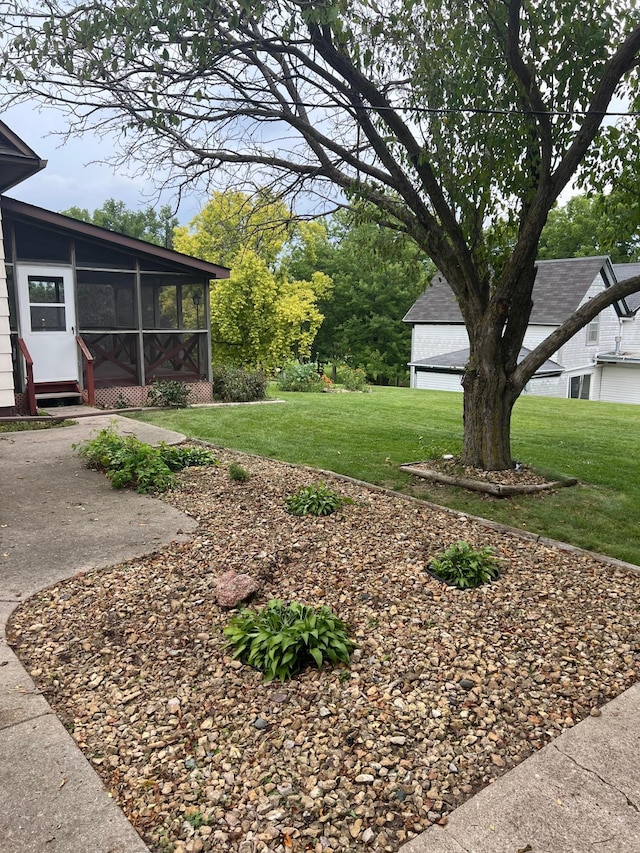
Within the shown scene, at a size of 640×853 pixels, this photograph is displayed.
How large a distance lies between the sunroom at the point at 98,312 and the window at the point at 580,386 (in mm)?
14704

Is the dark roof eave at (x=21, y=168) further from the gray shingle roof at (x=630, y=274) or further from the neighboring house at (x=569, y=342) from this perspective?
the gray shingle roof at (x=630, y=274)

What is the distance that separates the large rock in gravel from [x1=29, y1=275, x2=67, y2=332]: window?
31.7ft

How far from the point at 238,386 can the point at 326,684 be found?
11.1 meters

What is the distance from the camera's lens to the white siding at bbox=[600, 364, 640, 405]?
76.6 feet

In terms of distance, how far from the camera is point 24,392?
37.0ft

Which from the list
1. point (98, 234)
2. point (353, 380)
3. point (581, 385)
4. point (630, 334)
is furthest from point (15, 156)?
point (630, 334)

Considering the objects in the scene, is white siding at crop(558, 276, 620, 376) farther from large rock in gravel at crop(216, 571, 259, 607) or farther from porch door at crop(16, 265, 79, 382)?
large rock in gravel at crop(216, 571, 259, 607)

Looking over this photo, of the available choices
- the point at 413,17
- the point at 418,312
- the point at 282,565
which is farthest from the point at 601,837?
the point at 418,312

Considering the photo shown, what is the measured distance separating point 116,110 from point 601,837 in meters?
7.17

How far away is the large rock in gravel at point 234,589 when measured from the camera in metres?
3.52

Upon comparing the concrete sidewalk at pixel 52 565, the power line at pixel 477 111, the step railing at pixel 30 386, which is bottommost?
the concrete sidewalk at pixel 52 565

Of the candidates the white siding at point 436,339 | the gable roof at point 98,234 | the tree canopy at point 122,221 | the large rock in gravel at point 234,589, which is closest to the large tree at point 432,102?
the large rock in gravel at point 234,589

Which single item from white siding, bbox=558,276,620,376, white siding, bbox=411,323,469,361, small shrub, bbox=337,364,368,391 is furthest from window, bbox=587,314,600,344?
small shrub, bbox=337,364,368,391

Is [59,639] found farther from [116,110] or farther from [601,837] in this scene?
[116,110]
